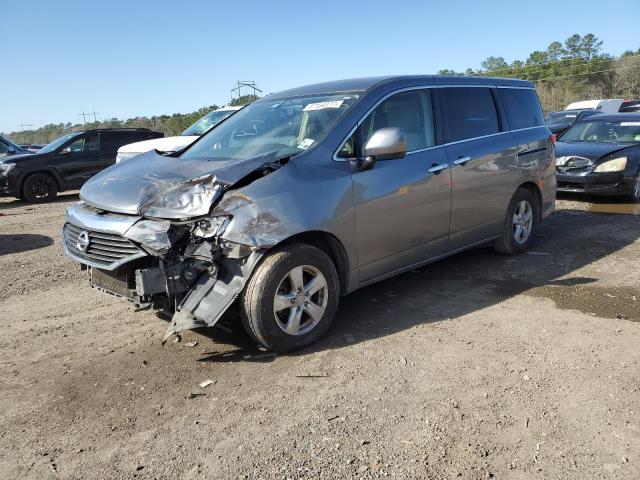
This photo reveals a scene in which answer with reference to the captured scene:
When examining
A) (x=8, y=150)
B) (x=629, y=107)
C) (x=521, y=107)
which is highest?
(x=629, y=107)

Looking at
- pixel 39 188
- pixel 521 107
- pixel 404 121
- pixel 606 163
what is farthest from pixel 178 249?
pixel 39 188

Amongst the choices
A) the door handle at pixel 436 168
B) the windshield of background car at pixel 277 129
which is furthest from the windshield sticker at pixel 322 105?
the door handle at pixel 436 168

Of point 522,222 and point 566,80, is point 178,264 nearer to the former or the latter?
point 522,222

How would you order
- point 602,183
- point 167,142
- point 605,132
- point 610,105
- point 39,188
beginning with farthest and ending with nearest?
point 610,105 < point 39,188 < point 167,142 < point 605,132 < point 602,183

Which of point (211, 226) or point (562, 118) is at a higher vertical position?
point (562, 118)

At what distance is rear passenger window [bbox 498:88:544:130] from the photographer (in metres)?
6.22

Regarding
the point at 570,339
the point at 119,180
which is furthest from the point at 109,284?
the point at 570,339

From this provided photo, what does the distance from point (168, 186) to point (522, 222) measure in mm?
4233

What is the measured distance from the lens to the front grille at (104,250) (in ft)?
12.5

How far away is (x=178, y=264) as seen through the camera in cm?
378

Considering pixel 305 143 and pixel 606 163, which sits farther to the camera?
pixel 606 163

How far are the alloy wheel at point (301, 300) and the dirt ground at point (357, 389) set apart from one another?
0.22 m

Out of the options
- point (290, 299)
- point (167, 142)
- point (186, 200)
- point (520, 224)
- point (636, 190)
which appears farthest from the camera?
point (167, 142)

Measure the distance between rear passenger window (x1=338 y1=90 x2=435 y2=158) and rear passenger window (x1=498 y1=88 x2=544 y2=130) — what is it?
1522 millimetres
